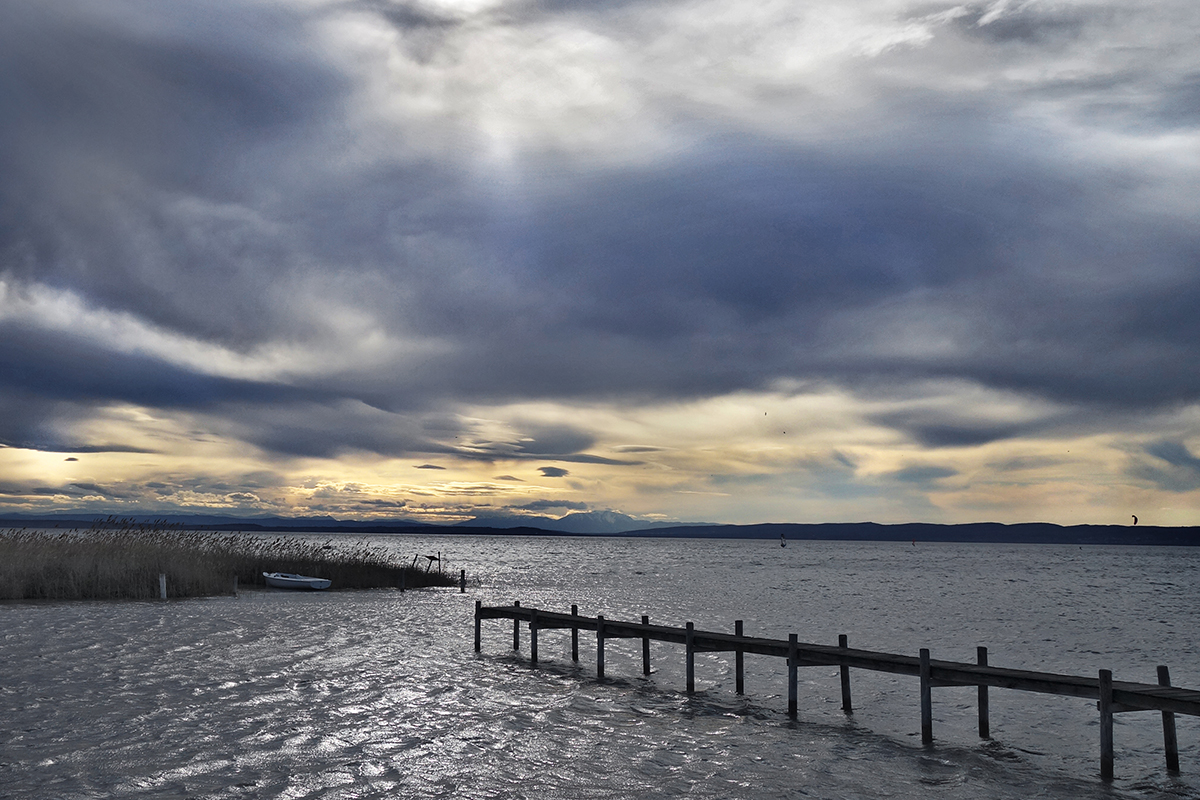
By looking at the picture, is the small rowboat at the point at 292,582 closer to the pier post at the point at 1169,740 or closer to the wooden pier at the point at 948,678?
the wooden pier at the point at 948,678

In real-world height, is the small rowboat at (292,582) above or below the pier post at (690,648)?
below

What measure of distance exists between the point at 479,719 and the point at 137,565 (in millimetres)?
27578

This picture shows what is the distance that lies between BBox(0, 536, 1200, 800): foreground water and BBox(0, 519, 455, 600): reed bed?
2.64 meters

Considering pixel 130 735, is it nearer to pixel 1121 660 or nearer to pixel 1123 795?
pixel 1123 795

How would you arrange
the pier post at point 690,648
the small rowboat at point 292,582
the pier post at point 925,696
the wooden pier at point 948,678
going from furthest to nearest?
the small rowboat at point 292,582, the pier post at point 690,648, the pier post at point 925,696, the wooden pier at point 948,678

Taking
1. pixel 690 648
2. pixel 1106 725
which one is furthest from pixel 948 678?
pixel 690 648

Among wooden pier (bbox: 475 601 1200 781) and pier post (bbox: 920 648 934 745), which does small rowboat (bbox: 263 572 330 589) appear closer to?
wooden pier (bbox: 475 601 1200 781)

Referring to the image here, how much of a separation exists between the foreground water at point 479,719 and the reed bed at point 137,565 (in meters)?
2.64

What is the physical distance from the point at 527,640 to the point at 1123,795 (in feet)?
65.3

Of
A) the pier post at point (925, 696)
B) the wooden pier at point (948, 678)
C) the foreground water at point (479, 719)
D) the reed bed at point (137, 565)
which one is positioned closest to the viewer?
the foreground water at point (479, 719)

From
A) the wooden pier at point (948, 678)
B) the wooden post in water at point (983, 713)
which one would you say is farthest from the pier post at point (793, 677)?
the wooden post in water at point (983, 713)

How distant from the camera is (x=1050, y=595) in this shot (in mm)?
62094

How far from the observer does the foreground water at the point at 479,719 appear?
12.4m

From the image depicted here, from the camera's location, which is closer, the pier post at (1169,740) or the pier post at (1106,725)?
the pier post at (1106,725)
